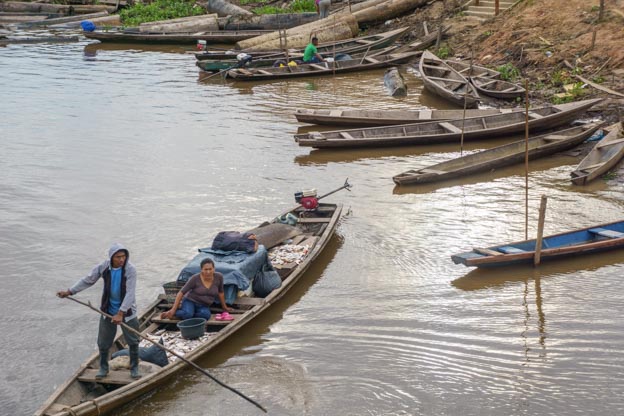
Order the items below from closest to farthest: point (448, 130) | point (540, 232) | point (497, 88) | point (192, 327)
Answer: point (192, 327), point (540, 232), point (448, 130), point (497, 88)

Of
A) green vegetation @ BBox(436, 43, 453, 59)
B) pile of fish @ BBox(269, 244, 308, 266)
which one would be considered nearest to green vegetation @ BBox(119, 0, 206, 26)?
green vegetation @ BBox(436, 43, 453, 59)

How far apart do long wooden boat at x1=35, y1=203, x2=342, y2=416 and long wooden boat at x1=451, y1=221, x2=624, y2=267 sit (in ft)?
7.43

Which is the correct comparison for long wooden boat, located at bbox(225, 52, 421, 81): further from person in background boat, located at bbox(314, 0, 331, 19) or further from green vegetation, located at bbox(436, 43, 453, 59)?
person in background boat, located at bbox(314, 0, 331, 19)

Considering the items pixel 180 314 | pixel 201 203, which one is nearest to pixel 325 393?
pixel 180 314

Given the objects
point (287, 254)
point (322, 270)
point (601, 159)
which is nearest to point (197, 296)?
point (287, 254)

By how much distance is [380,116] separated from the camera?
18.5 metres

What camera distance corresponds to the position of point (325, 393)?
8461 millimetres

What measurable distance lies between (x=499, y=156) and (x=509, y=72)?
6.54 metres

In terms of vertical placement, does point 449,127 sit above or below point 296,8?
below

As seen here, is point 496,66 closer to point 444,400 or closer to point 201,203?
point 201,203

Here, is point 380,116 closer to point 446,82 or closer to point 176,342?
point 446,82

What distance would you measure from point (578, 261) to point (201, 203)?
6.62 m

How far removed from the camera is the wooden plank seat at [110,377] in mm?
7891

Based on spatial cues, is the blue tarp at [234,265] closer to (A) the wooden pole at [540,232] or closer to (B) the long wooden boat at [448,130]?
(A) the wooden pole at [540,232]
